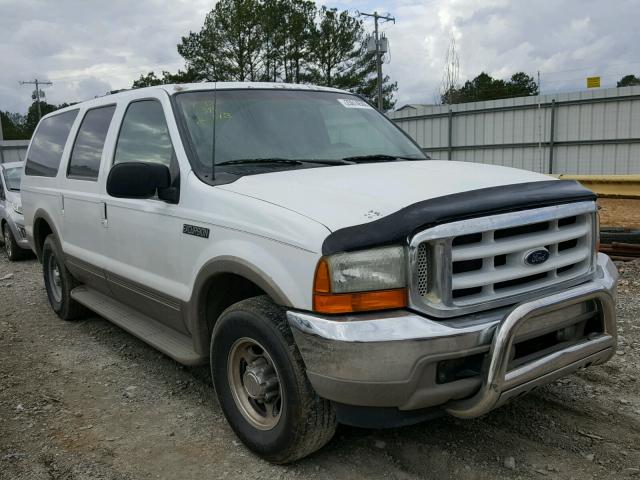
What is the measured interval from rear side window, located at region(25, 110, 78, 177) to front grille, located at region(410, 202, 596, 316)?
13.4ft

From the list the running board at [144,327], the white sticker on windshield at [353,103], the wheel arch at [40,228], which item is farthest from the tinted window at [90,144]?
the white sticker on windshield at [353,103]

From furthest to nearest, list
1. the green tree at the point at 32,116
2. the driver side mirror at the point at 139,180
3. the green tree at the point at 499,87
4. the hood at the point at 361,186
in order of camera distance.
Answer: the green tree at the point at 32,116, the green tree at the point at 499,87, the driver side mirror at the point at 139,180, the hood at the point at 361,186

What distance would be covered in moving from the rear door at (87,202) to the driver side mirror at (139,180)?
1.08m

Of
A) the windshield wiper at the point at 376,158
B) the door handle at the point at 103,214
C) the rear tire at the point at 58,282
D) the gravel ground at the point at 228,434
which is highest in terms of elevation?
the windshield wiper at the point at 376,158

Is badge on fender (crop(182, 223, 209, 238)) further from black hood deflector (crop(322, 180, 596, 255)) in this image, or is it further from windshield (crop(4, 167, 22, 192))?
windshield (crop(4, 167, 22, 192))

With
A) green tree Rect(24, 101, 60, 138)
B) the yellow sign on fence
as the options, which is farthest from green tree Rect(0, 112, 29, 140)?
the yellow sign on fence

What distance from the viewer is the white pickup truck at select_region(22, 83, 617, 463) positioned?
8.41 feet

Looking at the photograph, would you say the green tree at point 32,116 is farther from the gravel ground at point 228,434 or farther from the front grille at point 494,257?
the front grille at point 494,257

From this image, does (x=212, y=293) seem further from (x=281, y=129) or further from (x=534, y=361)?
(x=534, y=361)

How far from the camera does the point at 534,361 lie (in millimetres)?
2752

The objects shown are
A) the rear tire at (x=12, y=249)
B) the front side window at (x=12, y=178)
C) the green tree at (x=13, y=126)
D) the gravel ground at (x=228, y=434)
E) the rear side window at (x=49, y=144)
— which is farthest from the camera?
the green tree at (x=13, y=126)

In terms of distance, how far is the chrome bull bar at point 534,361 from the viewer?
2557 millimetres

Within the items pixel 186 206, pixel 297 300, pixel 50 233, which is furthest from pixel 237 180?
pixel 50 233

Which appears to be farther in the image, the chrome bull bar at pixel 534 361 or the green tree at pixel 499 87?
the green tree at pixel 499 87
